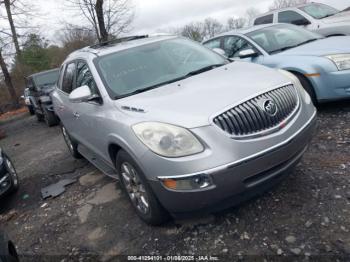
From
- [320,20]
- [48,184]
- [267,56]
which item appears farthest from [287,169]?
[320,20]

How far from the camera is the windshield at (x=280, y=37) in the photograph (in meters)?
5.84

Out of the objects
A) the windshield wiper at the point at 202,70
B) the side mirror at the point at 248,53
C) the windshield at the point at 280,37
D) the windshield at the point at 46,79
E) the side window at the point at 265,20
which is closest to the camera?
the windshield wiper at the point at 202,70

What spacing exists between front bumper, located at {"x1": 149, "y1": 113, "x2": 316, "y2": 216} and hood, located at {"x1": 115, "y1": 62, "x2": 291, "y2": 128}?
437 millimetres

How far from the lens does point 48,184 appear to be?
5172 mm

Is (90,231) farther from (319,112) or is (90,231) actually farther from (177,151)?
(319,112)

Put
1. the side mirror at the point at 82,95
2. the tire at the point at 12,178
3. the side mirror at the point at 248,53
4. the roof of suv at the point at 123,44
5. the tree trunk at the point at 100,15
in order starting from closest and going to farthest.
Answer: the side mirror at the point at 82,95 → the roof of suv at the point at 123,44 → the tire at the point at 12,178 → the side mirror at the point at 248,53 → the tree trunk at the point at 100,15

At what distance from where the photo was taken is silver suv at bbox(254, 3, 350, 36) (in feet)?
26.5

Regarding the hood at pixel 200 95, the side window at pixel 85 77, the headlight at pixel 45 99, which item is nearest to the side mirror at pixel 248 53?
the hood at pixel 200 95

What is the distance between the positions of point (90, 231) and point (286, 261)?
6.56ft

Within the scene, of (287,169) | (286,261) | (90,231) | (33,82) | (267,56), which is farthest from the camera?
(33,82)

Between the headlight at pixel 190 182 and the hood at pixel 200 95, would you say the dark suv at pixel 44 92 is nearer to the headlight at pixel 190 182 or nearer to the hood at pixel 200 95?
Result: the hood at pixel 200 95

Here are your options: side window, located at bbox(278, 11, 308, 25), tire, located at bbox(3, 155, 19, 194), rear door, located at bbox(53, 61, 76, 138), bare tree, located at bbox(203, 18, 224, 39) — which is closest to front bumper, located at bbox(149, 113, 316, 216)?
rear door, located at bbox(53, 61, 76, 138)

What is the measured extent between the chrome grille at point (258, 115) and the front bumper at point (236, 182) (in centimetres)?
18

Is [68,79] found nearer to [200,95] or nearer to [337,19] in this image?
[200,95]
